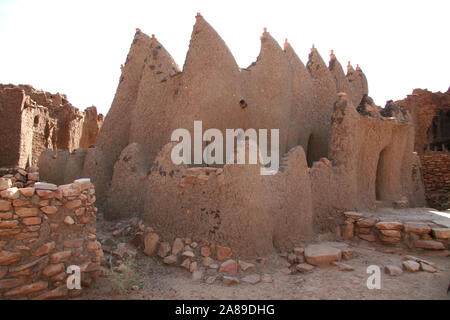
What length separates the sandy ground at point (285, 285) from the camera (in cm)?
397

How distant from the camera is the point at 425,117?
18688 millimetres

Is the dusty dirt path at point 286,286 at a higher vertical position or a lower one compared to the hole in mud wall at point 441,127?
lower

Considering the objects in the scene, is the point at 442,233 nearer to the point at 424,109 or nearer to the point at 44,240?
the point at 44,240

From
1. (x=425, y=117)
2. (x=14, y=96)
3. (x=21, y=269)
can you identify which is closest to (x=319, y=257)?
(x=21, y=269)

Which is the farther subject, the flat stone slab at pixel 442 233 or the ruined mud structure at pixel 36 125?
the ruined mud structure at pixel 36 125

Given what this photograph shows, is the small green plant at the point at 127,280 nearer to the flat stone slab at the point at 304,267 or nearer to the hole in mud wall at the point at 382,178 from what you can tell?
the flat stone slab at the point at 304,267

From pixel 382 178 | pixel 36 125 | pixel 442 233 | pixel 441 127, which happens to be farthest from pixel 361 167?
pixel 441 127

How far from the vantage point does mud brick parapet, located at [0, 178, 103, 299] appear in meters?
3.35

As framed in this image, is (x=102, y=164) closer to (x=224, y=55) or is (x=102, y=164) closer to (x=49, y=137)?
(x=224, y=55)

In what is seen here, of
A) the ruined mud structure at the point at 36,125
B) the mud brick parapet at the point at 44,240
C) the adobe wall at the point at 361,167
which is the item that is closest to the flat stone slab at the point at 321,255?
the adobe wall at the point at 361,167

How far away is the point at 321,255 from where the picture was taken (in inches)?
201

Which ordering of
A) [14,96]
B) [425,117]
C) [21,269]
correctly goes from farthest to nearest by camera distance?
1. [425,117]
2. [14,96]
3. [21,269]

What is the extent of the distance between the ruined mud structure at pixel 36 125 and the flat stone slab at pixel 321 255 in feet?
32.6
